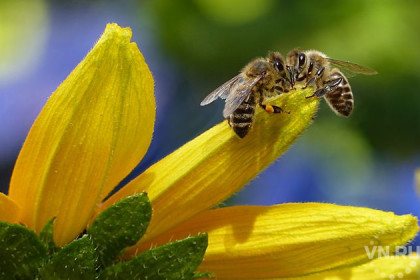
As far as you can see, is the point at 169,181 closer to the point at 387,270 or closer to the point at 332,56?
the point at 387,270

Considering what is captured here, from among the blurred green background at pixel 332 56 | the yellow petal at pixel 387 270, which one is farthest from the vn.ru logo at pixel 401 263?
the blurred green background at pixel 332 56

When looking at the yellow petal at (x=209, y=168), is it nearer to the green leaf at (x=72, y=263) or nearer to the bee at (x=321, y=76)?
the green leaf at (x=72, y=263)

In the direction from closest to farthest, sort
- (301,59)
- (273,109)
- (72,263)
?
(72,263) < (273,109) < (301,59)

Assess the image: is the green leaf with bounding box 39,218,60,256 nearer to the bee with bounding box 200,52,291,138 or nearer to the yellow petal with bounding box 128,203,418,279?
the yellow petal with bounding box 128,203,418,279

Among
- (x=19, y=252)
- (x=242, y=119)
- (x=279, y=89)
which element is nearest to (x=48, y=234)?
(x=19, y=252)

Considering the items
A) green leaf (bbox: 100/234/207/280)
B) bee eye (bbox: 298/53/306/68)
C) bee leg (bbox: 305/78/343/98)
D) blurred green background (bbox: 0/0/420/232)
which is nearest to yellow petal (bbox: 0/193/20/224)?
green leaf (bbox: 100/234/207/280)
